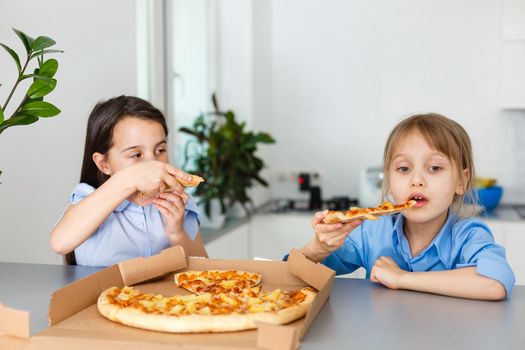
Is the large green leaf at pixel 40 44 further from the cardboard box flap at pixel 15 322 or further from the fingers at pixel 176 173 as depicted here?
the cardboard box flap at pixel 15 322

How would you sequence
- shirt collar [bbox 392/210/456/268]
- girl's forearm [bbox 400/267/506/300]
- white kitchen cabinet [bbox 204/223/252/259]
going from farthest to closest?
white kitchen cabinet [bbox 204/223/252/259]
shirt collar [bbox 392/210/456/268]
girl's forearm [bbox 400/267/506/300]

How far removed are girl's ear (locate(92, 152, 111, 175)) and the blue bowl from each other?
2.56m

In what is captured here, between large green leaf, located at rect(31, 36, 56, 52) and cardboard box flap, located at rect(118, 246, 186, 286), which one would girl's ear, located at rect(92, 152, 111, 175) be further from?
cardboard box flap, located at rect(118, 246, 186, 286)

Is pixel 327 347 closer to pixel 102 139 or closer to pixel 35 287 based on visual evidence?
pixel 35 287

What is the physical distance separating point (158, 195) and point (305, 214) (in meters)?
2.36

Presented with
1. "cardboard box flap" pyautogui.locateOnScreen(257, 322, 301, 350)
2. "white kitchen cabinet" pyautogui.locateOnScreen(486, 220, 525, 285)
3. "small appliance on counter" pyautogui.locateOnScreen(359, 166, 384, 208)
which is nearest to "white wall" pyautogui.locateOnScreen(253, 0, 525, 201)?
"small appliance on counter" pyautogui.locateOnScreen(359, 166, 384, 208)

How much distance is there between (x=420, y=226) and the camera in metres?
1.63

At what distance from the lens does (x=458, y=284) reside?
1.26m

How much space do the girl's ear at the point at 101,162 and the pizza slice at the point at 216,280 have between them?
57 cm

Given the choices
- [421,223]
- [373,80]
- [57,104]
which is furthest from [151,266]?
[373,80]

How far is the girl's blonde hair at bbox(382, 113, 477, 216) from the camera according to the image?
5.19 ft

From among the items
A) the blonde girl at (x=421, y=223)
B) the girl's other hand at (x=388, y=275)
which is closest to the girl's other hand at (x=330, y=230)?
the blonde girl at (x=421, y=223)

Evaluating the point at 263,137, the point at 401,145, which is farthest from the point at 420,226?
the point at 263,137

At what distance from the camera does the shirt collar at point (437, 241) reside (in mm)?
1525
